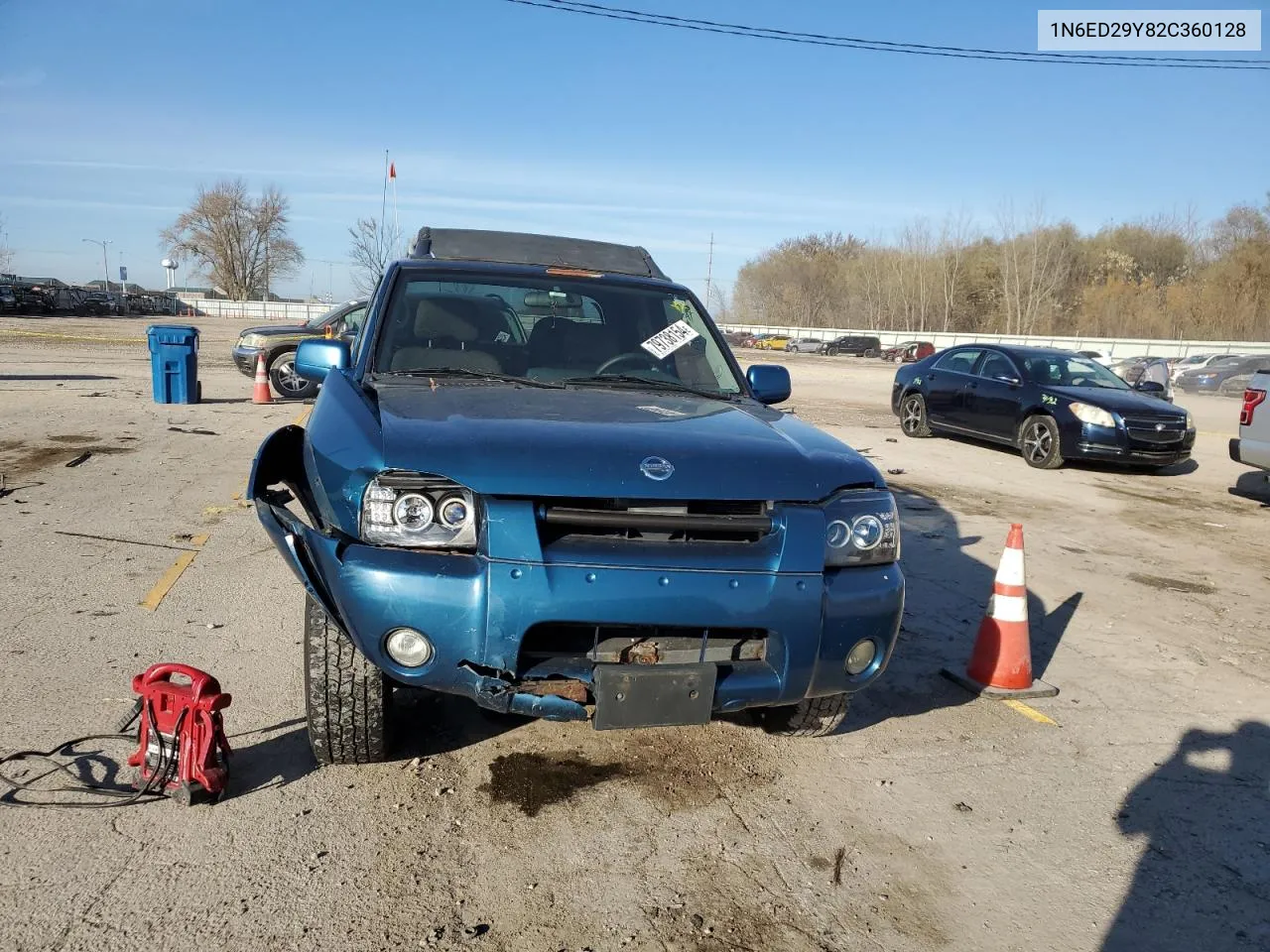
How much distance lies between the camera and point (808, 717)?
3465mm

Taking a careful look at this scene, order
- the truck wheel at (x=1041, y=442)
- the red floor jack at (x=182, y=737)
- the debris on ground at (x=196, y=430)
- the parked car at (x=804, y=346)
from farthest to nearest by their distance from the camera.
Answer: the parked car at (x=804, y=346) → the truck wheel at (x=1041, y=442) → the debris on ground at (x=196, y=430) → the red floor jack at (x=182, y=737)

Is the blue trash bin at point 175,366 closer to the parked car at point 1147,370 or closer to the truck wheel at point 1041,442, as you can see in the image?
the truck wheel at point 1041,442

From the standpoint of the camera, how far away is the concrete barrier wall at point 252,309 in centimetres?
7081

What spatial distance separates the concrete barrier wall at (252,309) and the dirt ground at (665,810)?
69.6 m

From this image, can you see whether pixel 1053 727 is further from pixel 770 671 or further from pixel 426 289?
pixel 426 289

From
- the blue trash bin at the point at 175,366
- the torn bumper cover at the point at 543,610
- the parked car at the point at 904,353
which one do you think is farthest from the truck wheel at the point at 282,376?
the parked car at the point at 904,353

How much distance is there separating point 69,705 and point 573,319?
2.56 meters

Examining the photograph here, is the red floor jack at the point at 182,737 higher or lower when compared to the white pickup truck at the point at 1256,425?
lower

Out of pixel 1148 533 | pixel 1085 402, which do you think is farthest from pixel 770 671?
pixel 1085 402

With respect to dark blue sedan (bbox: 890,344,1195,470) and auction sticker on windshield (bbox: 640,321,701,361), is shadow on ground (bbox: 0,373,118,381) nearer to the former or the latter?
dark blue sedan (bbox: 890,344,1195,470)

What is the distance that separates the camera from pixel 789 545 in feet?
9.14

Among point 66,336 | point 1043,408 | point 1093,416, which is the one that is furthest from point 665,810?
point 66,336

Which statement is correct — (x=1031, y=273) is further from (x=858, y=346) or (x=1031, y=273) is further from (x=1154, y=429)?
(x=1154, y=429)

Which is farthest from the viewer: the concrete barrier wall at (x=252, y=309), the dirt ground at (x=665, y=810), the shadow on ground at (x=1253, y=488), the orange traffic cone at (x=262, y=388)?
the concrete barrier wall at (x=252, y=309)
